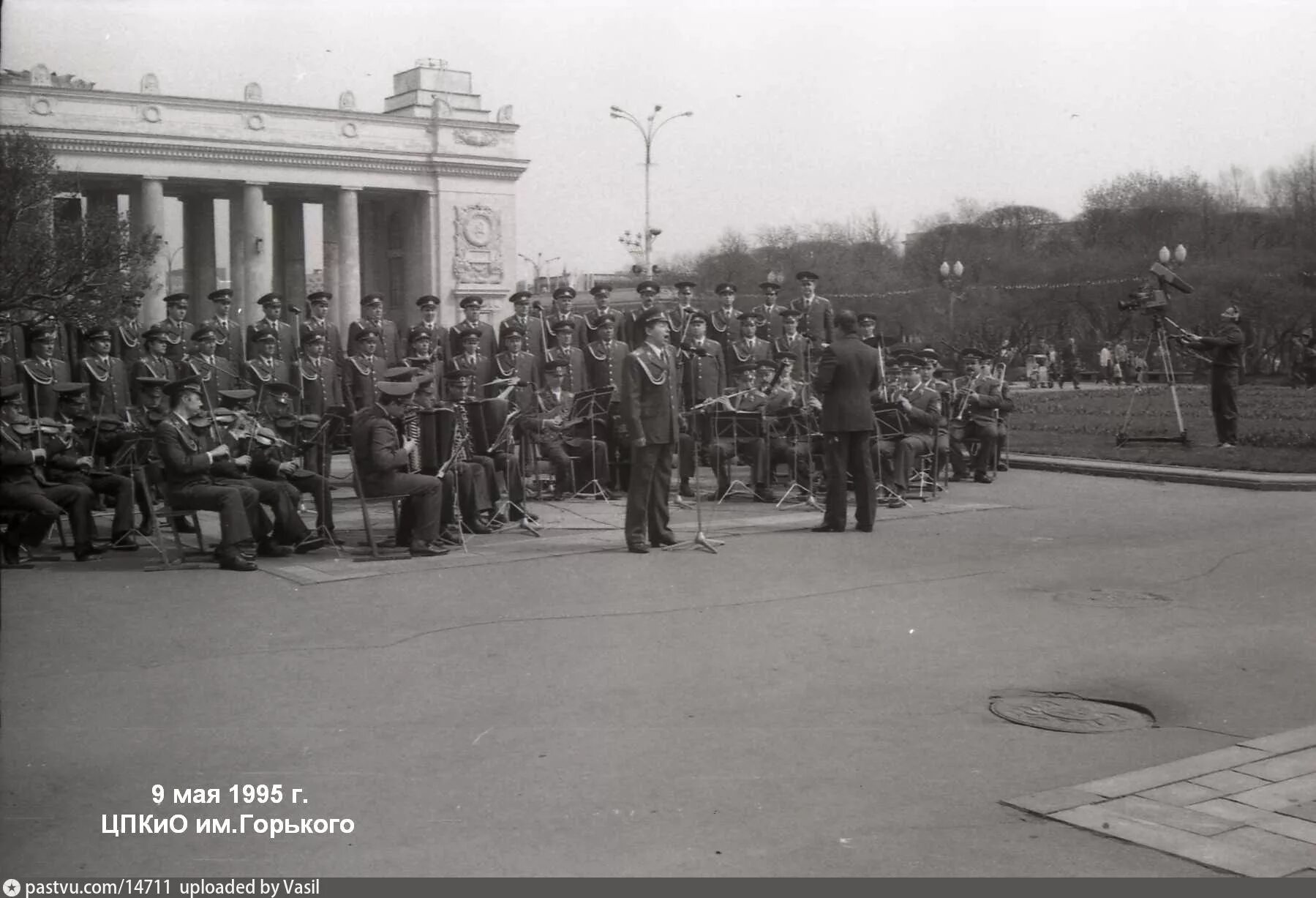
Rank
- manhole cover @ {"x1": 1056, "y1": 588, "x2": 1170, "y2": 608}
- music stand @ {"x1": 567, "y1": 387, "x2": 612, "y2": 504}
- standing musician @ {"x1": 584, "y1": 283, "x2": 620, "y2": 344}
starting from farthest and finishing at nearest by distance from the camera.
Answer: standing musician @ {"x1": 584, "y1": 283, "x2": 620, "y2": 344} < music stand @ {"x1": 567, "y1": 387, "x2": 612, "y2": 504} < manhole cover @ {"x1": 1056, "y1": 588, "x2": 1170, "y2": 608}

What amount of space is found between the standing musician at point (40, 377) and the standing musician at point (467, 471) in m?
3.82

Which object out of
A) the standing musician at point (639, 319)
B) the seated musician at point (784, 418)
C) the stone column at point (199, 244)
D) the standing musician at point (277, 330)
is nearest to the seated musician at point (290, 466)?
the standing musician at point (277, 330)

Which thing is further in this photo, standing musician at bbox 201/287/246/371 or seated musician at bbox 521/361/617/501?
standing musician at bbox 201/287/246/371

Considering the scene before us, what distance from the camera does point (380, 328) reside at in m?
17.0

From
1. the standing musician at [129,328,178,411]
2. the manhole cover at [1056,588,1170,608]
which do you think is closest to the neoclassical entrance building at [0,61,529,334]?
the standing musician at [129,328,178,411]

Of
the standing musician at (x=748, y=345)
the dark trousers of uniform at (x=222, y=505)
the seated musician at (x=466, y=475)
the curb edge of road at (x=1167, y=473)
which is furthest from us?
the standing musician at (x=748, y=345)

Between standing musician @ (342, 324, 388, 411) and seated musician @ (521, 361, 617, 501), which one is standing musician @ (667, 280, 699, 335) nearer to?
seated musician @ (521, 361, 617, 501)

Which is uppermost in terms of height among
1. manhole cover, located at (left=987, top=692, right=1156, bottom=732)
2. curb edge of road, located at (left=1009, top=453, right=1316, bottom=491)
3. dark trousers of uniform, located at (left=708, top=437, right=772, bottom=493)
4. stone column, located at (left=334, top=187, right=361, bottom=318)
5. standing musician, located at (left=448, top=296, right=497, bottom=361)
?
stone column, located at (left=334, top=187, right=361, bottom=318)

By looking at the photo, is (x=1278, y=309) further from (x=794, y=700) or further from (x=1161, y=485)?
(x=794, y=700)

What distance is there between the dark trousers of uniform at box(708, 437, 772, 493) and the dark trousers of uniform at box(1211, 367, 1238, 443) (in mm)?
8555

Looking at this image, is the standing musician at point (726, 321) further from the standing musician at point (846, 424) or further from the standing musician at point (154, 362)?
the standing musician at point (154, 362)

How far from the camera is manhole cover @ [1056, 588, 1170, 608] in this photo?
374 inches

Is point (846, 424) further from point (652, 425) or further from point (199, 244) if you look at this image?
point (199, 244)

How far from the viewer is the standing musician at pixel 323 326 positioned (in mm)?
16469
